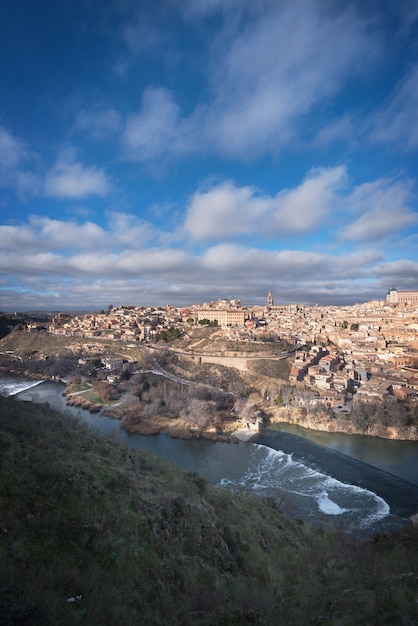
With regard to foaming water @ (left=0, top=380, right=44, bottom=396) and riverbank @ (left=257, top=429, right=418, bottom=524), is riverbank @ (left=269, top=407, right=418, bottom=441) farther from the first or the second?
foaming water @ (left=0, top=380, right=44, bottom=396)

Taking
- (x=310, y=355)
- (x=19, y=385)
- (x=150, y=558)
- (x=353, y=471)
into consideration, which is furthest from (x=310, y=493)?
(x=19, y=385)

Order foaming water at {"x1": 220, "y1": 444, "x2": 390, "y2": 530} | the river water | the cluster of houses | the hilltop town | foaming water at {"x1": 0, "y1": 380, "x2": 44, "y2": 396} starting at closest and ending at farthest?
foaming water at {"x1": 220, "y1": 444, "x2": 390, "y2": 530}
the river water
the hilltop town
the cluster of houses
foaming water at {"x1": 0, "y1": 380, "x2": 44, "y2": 396}

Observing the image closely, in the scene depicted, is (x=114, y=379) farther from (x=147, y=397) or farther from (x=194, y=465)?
(x=194, y=465)

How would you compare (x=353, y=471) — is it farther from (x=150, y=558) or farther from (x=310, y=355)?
(x=310, y=355)

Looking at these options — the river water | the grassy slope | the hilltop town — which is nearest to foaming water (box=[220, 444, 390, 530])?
the river water

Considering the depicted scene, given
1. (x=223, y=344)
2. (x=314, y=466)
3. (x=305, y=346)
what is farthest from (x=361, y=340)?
(x=314, y=466)

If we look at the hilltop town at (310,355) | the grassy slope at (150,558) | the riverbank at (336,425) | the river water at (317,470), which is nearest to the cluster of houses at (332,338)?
the hilltop town at (310,355)
